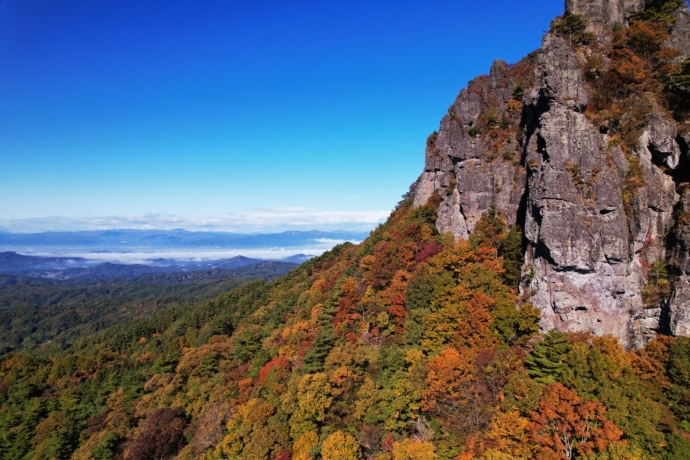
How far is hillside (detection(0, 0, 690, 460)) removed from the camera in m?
25.3

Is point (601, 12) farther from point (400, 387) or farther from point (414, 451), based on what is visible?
point (414, 451)

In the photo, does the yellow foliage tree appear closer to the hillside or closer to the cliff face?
the hillside

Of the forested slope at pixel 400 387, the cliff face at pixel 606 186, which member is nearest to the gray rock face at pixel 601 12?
the cliff face at pixel 606 186

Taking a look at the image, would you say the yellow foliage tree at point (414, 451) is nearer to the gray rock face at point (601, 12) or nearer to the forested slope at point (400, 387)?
the forested slope at point (400, 387)

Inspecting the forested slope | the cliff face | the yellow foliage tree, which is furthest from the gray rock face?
the yellow foliage tree

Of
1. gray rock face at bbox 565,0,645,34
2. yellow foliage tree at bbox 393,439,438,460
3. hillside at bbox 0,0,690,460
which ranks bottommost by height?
yellow foliage tree at bbox 393,439,438,460

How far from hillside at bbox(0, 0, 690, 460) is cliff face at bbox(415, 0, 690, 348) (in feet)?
0.55

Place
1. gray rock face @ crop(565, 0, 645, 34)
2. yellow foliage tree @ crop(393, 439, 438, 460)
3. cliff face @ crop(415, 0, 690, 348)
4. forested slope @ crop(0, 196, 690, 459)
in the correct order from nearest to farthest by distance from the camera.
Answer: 1. forested slope @ crop(0, 196, 690, 459)
2. yellow foliage tree @ crop(393, 439, 438, 460)
3. cliff face @ crop(415, 0, 690, 348)
4. gray rock face @ crop(565, 0, 645, 34)

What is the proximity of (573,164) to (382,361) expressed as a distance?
27.0 meters

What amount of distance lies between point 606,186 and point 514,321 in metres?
15.1

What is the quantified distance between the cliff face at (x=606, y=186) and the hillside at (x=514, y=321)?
17cm

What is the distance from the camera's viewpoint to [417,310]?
38.3m

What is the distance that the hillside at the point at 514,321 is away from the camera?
83.0 ft

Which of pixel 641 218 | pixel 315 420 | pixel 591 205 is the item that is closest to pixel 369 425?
pixel 315 420
